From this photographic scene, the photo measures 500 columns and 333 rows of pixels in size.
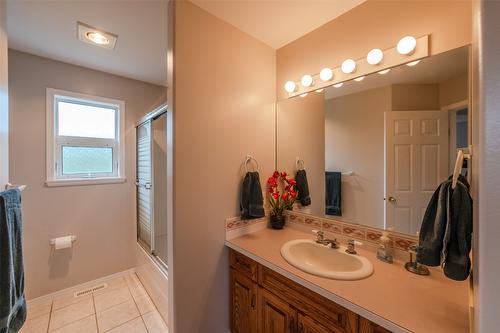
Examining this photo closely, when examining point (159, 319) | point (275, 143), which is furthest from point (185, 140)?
point (159, 319)

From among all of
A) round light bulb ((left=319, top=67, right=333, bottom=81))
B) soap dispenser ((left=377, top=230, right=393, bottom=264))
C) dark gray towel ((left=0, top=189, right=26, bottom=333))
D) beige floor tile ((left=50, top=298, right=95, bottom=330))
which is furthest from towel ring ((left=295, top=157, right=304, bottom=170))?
beige floor tile ((left=50, top=298, right=95, bottom=330))

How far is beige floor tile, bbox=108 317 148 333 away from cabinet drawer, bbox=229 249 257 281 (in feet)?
3.41

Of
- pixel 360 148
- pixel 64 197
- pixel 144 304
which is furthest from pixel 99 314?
pixel 360 148

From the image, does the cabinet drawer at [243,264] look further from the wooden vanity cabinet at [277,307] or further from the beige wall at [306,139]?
the beige wall at [306,139]

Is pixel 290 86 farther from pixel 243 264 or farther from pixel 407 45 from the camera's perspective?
pixel 243 264

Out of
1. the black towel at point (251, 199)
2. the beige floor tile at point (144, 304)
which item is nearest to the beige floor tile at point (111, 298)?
the beige floor tile at point (144, 304)

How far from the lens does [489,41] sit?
1.40 feet

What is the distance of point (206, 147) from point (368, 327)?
4.04 ft

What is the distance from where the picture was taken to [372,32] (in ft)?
4.28

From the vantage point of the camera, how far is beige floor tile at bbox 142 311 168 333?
177 cm

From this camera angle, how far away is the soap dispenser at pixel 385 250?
118 cm

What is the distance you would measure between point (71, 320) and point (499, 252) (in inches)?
109

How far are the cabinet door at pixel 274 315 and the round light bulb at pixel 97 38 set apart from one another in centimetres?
224

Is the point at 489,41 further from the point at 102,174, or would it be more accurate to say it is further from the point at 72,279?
the point at 72,279
